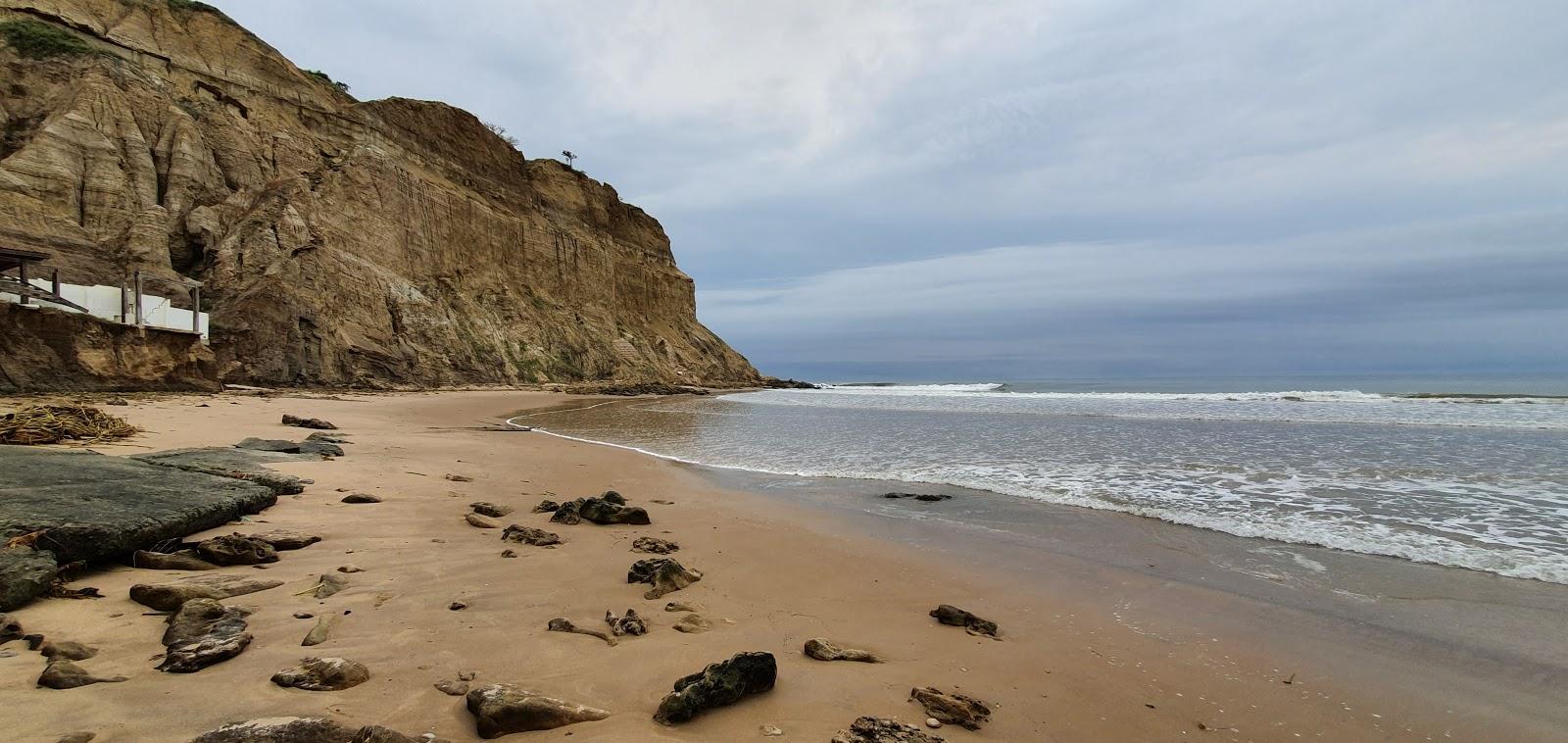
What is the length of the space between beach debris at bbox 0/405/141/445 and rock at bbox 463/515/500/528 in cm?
517

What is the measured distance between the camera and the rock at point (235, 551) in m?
3.96

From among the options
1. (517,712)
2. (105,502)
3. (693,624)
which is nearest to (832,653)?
(693,624)

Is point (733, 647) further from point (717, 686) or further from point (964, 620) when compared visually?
point (964, 620)

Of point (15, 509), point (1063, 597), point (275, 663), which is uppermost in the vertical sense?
point (15, 509)

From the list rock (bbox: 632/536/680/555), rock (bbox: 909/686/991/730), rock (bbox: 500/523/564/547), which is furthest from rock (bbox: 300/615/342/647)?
rock (bbox: 909/686/991/730)

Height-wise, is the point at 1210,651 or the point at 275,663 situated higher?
the point at 275,663

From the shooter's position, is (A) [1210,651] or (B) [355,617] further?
(A) [1210,651]

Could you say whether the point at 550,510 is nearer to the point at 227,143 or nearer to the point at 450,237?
the point at 227,143

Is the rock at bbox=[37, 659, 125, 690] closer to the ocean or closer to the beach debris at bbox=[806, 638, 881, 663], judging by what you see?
the beach debris at bbox=[806, 638, 881, 663]

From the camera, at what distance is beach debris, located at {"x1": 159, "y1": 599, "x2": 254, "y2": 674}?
8.44 feet

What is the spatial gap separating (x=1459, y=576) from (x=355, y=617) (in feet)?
25.7

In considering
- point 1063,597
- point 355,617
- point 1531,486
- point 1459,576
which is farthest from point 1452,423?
point 355,617

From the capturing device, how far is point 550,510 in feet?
21.4

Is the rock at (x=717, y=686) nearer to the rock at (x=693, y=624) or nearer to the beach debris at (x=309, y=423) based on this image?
the rock at (x=693, y=624)
